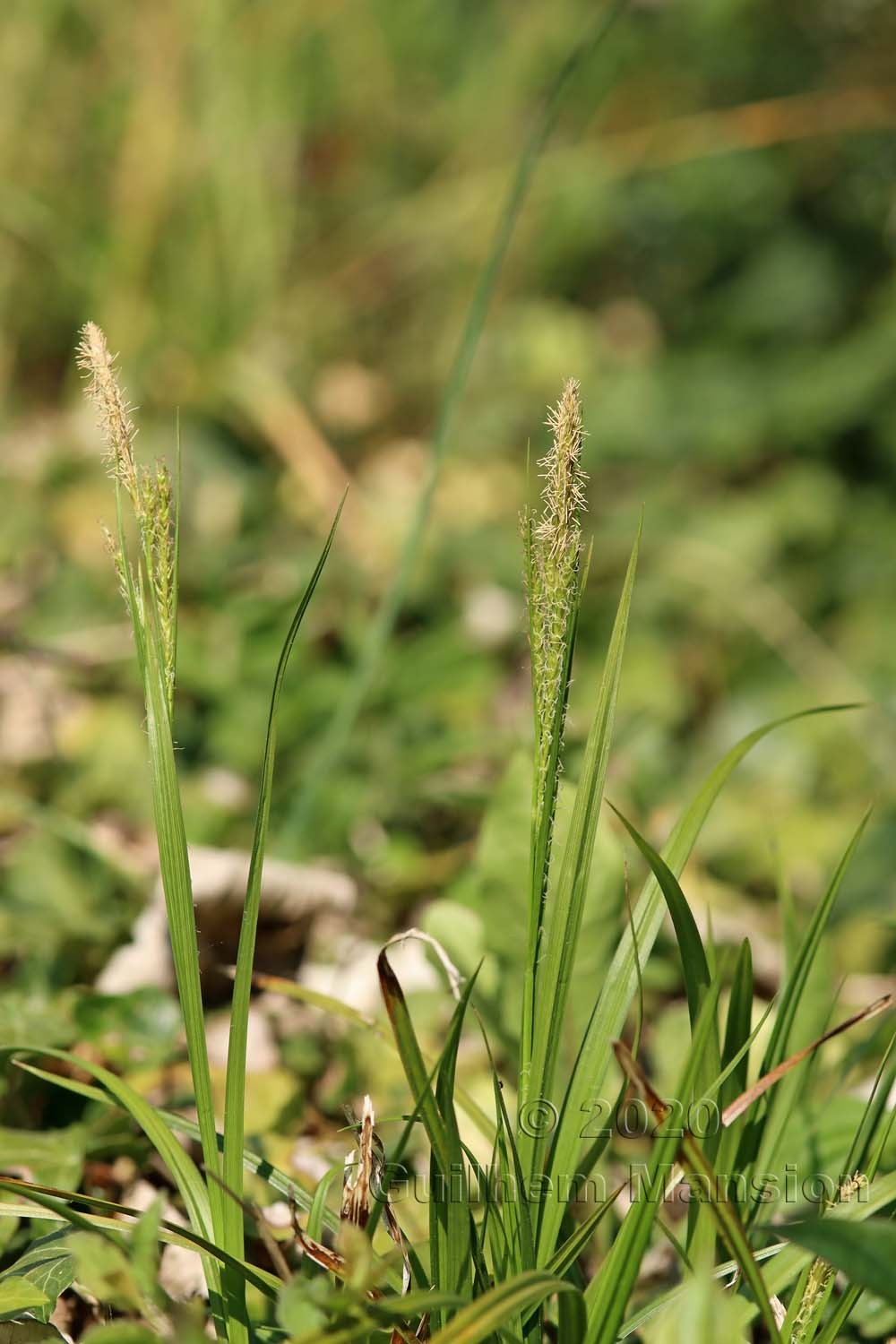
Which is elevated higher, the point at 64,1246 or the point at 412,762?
the point at 412,762

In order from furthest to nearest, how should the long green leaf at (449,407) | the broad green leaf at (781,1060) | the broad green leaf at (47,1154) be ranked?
1. the long green leaf at (449,407)
2. the broad green leaf at (47,1154)
3. the broad green leaf at (781,1060)

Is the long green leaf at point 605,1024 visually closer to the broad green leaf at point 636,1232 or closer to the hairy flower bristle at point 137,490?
the broad green leaf at point 636,1232

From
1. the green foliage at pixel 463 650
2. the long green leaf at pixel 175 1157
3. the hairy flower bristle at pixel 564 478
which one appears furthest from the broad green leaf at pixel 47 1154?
the hairy flower bristle at pixel 564 478

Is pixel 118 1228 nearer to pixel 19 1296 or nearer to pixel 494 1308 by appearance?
pixel 19 1296

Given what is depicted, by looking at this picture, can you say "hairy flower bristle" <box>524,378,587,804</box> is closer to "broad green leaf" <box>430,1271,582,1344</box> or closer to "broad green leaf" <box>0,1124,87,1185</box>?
"broad green leaf" <box>430,1271,582,1344</box>

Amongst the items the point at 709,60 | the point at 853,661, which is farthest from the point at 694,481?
the point at 709,60

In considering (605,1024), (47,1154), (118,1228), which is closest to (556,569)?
(605,1024)

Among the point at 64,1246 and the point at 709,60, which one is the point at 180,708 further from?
the point at 709,60

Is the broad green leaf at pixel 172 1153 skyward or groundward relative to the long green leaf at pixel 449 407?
groundward

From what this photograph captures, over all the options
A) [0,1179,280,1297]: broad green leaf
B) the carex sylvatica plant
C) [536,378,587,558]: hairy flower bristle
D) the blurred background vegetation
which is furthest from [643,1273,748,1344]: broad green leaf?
the blurred background vegetation
